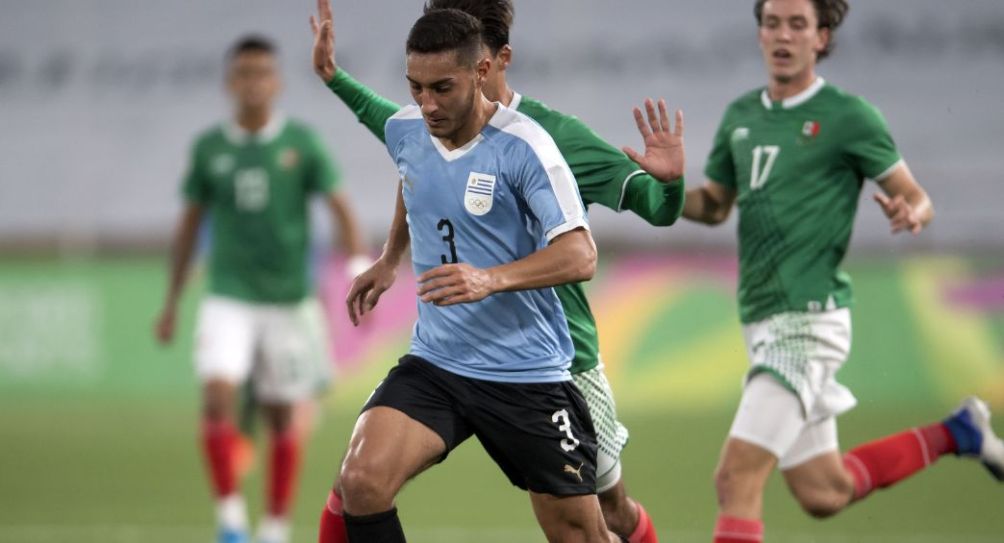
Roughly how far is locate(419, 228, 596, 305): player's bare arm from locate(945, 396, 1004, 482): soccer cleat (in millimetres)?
2675

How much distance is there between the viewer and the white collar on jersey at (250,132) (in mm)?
8664

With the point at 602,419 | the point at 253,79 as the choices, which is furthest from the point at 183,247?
the point at 602,419

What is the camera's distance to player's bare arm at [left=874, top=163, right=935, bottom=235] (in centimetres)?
528

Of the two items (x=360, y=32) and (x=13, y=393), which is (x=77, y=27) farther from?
(x=13, y=393)

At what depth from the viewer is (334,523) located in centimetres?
491

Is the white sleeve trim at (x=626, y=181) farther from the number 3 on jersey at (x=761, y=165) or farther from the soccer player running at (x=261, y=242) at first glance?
the soccer player running at (x=261, y=242)

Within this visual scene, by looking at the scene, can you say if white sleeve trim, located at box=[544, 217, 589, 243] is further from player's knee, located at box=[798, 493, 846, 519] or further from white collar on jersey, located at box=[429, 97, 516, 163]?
player's knee, located at box=[798, 493, 846, 519]

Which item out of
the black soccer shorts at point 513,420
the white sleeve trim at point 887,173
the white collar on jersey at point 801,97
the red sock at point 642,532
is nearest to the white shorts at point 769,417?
the red sock at point 642,532

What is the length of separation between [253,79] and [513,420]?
4.43 metres

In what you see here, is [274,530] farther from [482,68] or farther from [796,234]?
[482,68]

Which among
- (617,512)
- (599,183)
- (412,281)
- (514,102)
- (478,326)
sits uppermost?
(514,102)

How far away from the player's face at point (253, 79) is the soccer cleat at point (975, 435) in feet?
13.0

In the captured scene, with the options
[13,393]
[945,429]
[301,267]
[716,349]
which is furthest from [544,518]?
[13,393]

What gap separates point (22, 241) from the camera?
1520 centimetres
